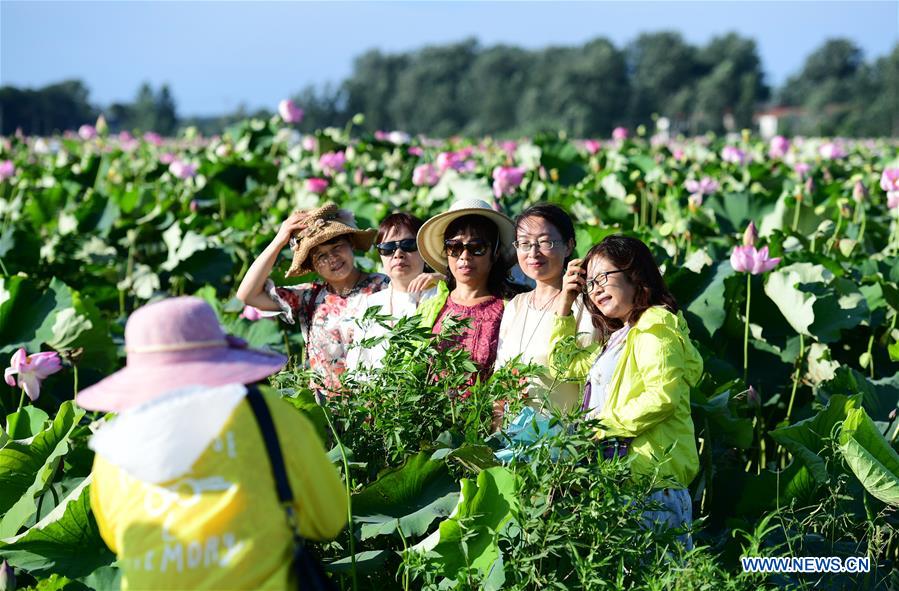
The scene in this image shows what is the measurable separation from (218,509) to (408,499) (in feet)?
3.97

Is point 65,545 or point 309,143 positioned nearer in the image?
point 65,545

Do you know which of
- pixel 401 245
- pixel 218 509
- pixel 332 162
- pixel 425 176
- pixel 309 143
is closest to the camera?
pixel 218 509

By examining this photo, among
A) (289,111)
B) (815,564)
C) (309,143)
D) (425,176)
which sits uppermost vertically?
(289,111)

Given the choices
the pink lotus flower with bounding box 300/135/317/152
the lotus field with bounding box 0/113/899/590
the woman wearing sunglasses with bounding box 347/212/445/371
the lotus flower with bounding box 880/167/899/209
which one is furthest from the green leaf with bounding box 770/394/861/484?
the pink lotus flower with bounding box 300/135/317/152

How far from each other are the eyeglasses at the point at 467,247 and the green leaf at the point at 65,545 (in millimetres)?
1315

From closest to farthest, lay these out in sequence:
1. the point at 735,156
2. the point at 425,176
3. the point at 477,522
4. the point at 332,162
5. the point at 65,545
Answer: the point at 477,522, the point at 65,545, the point at 425,176, the point at 332,162, the point at 735,156

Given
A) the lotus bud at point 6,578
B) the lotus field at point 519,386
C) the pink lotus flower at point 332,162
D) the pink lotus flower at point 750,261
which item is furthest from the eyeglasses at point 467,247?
the pink lotus flower at point 332,162

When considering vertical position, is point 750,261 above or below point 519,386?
above

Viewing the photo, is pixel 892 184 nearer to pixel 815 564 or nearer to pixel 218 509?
pixel 815 564

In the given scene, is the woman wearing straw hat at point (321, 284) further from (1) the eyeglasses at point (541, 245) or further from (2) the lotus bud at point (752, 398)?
(2) the lotus bud at point (752, 398)

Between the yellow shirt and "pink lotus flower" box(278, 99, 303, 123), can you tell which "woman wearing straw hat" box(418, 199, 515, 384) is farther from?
"pink lotus flower" box(278, 99, 303, 123)

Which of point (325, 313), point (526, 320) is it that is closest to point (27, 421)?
point (325, 313)

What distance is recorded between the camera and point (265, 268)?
3627 mm

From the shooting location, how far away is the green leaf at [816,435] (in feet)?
10.0
